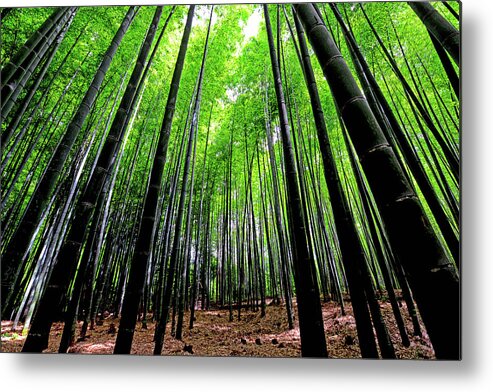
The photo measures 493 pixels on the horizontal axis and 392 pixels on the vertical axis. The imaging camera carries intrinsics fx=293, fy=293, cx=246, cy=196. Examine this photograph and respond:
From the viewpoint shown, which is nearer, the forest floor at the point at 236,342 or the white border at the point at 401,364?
the white border at the point at 401,364

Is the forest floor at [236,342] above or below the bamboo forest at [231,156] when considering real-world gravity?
below

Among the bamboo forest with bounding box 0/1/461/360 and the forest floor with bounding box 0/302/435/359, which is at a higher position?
the bamboo forest with bounding box 0/1/461/360

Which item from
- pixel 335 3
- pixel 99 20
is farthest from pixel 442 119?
pixel 99 20

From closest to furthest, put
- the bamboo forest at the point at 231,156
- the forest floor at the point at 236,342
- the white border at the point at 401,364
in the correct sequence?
the bamboo forest at the point at 231,156
the white border at the point at 401,364
the forest floor at the point at 236,342

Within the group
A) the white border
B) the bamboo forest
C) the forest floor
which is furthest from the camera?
the forest floor

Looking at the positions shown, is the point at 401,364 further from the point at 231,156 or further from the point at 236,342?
the point at 231,156

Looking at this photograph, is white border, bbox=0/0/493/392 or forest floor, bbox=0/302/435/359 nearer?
white border, bbox=0/0/493/392

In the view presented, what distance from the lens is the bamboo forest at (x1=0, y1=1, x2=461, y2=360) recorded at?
1051 mm

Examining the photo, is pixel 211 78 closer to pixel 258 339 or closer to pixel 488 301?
pixel 258 339

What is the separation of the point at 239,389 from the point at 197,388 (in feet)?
0.86

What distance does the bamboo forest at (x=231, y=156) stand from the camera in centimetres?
105

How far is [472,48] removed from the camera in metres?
1.82

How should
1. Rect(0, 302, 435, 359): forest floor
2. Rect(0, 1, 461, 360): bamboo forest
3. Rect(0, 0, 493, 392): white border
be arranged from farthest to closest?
Rect(0, 302, 435, 359): forest floor < Rect(0, 0, 493, 392): white border < Rect(0, 1, 461, 360): bamboo forest

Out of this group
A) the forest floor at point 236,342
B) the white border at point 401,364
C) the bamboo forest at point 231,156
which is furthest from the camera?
the forest floor at point 236,342
